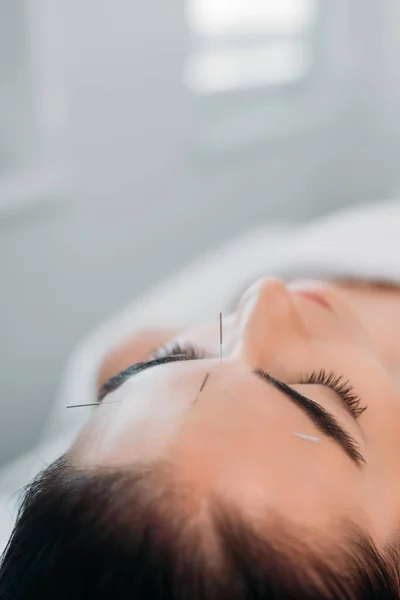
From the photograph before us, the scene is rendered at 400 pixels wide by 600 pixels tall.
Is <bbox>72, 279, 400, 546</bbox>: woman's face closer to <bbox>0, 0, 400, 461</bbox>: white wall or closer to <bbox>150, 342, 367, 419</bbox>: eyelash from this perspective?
Answer: <bbox>150, 342, 367, 419</bbox>: eyelash

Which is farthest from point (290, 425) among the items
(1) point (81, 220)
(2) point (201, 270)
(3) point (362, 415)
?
(1) point (81, 220)

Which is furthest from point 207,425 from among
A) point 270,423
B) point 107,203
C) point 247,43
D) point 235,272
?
point 247,43

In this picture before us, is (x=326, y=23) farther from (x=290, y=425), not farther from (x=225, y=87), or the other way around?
(x=290, y=425)

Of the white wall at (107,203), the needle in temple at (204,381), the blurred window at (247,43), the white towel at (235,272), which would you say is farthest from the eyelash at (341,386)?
the blurred window at (247,43)

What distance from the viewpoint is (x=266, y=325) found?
2.47ft

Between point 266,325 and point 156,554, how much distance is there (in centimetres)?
29

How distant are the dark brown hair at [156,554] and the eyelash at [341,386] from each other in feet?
0.55

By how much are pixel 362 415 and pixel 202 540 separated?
0.82 ft

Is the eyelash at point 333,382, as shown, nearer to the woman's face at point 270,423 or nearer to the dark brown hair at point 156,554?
the woman's face at point 270,423

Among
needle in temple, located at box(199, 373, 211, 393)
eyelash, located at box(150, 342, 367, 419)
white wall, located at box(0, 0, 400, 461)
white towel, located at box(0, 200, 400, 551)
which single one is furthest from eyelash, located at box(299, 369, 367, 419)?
white wall, located at box(0, 0, 400, 461)

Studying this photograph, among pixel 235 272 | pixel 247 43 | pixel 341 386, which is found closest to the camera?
pixel 341 386

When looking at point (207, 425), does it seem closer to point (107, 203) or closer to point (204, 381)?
point (204, 381)

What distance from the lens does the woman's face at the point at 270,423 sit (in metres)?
0.56

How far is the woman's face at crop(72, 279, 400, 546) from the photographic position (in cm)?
56
